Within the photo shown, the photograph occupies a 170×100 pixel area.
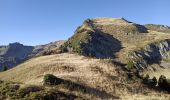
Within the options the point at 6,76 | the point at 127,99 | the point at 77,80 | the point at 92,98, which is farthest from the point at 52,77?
the point at 6,76

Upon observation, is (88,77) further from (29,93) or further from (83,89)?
(29,93)

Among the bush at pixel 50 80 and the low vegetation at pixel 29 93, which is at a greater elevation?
the bush at pixel 50 80

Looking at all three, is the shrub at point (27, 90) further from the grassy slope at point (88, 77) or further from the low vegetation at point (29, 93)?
the grassy slope at point (88, 77)

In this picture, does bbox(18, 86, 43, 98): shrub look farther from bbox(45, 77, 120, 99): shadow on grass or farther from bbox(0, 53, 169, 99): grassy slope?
bbox(45, 77, 120, 99): shadow on grass

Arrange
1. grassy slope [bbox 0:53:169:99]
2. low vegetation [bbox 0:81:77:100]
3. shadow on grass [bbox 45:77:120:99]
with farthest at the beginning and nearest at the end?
grassy slope [bbox 0:53:169:99] < shadow on grass [bbox 45:77:120:99] < low vegetation [bbox 0:81:77:100]

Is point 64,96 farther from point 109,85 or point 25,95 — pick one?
point 109,85

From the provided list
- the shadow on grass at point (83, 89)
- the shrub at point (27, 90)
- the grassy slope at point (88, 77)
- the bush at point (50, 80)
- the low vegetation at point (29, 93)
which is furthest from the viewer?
the bush at point (50, 80)

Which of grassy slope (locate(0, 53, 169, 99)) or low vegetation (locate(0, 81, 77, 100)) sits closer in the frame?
low vegetation (locate(0, 81, 77, 100))

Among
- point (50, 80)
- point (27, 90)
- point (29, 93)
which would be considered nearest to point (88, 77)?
point (50, 80)

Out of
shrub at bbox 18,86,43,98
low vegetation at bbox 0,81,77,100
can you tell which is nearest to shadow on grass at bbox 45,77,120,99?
low vegetation at bbox 0,81,77,100

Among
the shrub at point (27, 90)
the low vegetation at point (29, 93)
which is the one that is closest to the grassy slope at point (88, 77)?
the low vegetation at point (29, 93)

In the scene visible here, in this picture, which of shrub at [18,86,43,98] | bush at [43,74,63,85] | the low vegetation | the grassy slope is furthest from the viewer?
bush at [43,74,63,85]

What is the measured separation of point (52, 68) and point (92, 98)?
21.1 metres

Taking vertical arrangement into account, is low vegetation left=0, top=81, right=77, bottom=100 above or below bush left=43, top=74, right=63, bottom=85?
below
